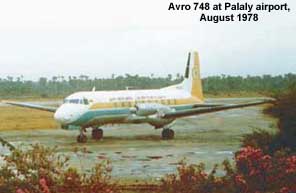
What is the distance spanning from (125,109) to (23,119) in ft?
40.8

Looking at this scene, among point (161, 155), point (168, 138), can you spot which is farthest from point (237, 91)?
point (161, 155)

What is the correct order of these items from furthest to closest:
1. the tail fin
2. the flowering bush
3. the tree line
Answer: the tail fin, the tree line, the flowering bush

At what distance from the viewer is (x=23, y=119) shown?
34.6m

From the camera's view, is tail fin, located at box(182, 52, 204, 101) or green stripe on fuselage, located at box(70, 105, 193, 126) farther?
tail fin, located at box(182, 52, 204, 101)

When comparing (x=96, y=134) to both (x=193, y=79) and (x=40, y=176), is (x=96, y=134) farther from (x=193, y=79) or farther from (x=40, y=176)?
(x=40, y=176)

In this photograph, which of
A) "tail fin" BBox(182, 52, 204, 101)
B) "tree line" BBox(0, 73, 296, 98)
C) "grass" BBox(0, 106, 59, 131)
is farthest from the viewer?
"grass" BBox(0, 106, 59, 131)

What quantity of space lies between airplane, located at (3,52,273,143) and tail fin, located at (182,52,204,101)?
74 cm

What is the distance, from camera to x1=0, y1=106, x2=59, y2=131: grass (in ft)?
97.9

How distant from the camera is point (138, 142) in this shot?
22.4 meters

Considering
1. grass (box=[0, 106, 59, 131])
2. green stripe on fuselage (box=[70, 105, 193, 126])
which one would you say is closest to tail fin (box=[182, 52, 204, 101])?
green stripe on fuselage (box=[70, 105, 193, 126])

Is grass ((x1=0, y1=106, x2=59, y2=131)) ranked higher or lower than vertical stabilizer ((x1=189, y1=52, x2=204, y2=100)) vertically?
lower

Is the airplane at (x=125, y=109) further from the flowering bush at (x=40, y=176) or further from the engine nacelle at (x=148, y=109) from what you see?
the flowering bush at (x=40, y=176)

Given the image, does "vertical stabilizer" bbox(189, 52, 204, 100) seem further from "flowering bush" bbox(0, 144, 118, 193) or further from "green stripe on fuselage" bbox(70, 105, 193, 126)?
"flowering bush" bbox(0, 144, 118, 193)

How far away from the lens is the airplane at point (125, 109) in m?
22.6
